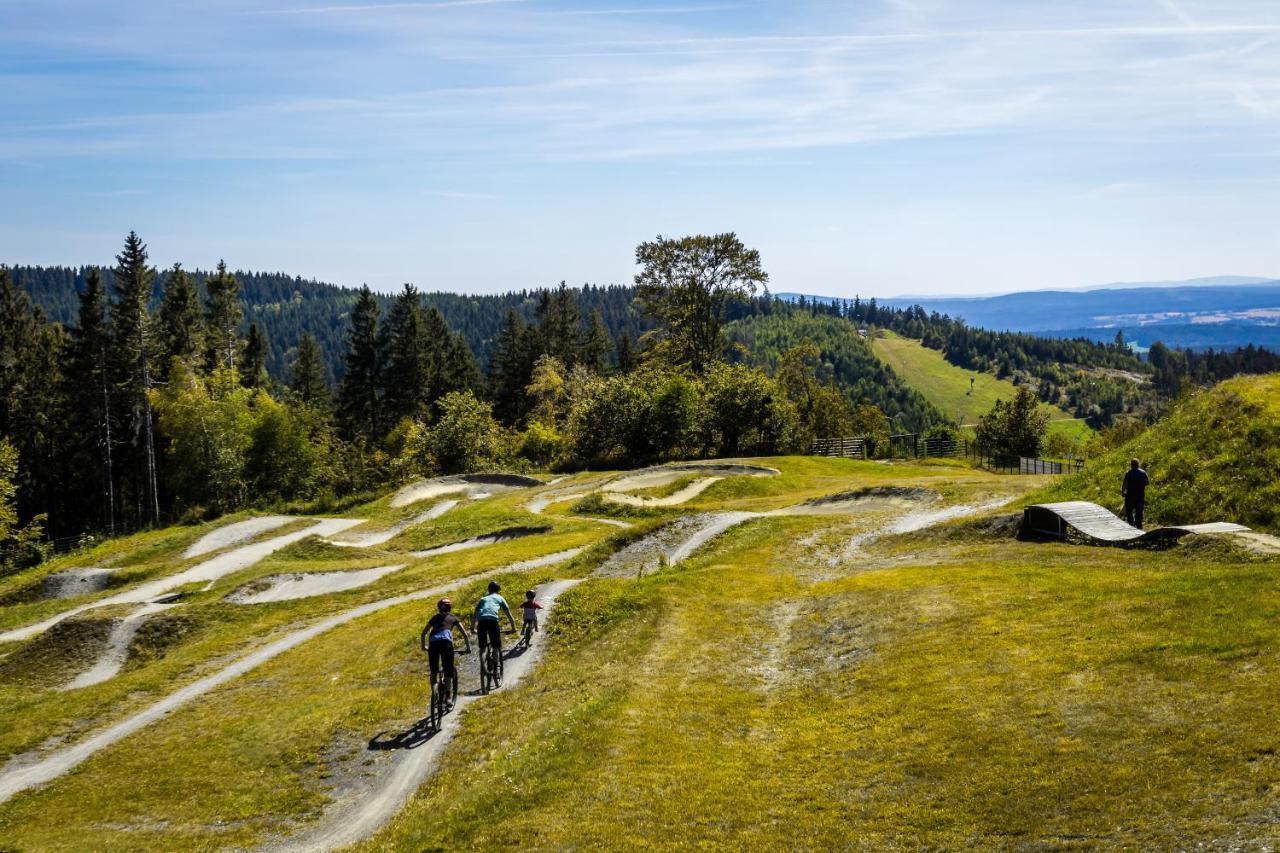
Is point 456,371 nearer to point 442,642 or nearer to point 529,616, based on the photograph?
point 529,616

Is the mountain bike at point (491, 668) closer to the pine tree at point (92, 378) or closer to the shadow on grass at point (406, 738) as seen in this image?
the shadow on grass at point (406, 738)

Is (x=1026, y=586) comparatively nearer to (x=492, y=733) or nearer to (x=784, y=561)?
(x=784, y=561)

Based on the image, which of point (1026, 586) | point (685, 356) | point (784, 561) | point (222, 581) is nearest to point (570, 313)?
point (685, 356)

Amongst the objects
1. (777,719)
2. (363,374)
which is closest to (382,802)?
(777,719)

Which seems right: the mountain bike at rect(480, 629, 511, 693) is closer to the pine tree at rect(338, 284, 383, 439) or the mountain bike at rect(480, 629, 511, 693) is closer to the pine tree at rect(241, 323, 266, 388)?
the pine tree at rect(241, 323, 266, 388)

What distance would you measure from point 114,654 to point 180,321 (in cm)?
6815

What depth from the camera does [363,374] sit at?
11888 cm

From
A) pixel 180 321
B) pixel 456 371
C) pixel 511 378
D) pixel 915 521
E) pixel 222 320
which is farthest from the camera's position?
pixel 511 378

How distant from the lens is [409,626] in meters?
31.4

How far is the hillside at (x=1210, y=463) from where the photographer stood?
94.7 ft

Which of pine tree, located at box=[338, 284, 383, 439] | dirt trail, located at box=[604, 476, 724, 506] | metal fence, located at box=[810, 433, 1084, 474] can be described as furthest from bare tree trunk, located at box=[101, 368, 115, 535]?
metal fence, located at box=[810, 433, 1084, 474]

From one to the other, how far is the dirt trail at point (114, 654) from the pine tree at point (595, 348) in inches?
3938

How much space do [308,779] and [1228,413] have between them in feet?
112

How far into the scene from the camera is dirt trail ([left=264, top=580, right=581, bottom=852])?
17.4 metres
